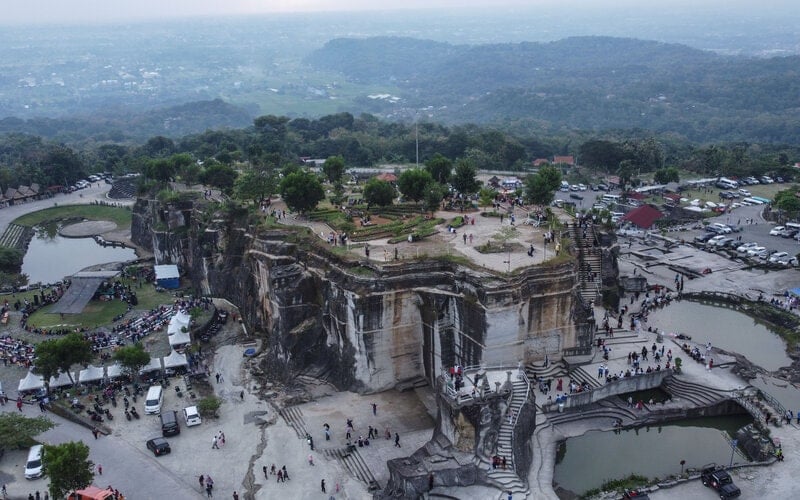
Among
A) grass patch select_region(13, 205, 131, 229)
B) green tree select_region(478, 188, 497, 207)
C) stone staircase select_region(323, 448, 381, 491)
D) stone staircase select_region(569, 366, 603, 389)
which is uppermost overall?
green tree select_region(478, 188, 497, 207)

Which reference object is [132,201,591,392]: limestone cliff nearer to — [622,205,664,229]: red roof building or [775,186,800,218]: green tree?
[622,205,664,229]: red roof building

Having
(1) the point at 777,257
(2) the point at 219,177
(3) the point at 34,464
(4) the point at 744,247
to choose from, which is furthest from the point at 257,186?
(1) the point at 777,257

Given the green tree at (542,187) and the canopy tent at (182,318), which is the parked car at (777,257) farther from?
the canopy tent at (182,318)

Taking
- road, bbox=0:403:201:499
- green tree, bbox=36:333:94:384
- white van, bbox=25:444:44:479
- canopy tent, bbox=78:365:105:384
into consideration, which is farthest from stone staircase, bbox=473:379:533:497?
canopy tent, bbox=78:365:105:384

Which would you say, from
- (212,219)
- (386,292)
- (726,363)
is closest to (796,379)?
(726,363)

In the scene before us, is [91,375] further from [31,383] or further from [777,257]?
A: [777,257]

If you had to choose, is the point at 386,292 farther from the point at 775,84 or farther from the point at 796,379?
the point at 775,84
